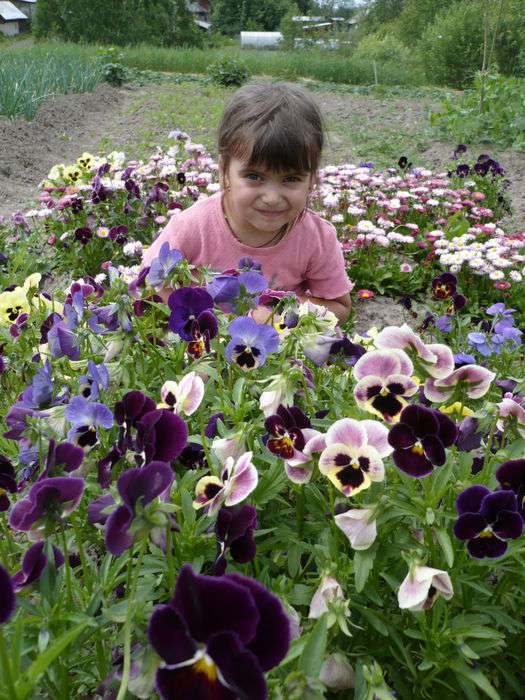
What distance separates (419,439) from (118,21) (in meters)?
36.1

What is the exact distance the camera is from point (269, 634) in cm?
66

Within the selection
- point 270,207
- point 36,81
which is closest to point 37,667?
point 270,207

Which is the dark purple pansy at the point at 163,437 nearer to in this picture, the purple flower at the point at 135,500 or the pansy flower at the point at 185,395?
the purple flower at the point at 135,500

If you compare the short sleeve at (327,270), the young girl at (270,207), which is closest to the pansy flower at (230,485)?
the young girl at (270,207)

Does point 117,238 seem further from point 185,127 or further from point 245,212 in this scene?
point 185,127

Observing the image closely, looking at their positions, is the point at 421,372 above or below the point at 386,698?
above

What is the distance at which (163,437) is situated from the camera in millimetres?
935

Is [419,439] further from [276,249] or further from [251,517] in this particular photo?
[276,249]

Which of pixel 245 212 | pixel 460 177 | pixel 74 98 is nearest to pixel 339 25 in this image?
pixel 74 98

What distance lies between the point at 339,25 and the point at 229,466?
195 feet

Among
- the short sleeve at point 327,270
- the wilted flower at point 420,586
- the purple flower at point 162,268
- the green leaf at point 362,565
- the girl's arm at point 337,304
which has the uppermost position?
the purple flower at point 162,268

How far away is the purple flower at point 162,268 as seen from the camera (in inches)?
57.9

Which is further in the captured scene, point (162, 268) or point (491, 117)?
point (491, 117)

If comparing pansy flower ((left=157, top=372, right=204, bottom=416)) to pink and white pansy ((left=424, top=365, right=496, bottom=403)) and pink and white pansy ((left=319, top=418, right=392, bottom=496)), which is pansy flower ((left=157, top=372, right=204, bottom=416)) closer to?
pink and white pansy ((left=319, top=418, right=392, bottom=496))
